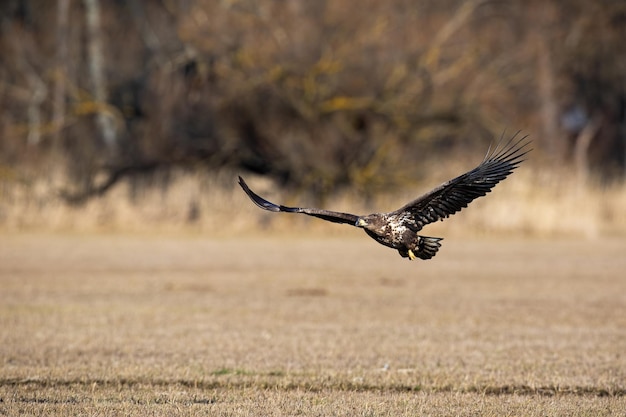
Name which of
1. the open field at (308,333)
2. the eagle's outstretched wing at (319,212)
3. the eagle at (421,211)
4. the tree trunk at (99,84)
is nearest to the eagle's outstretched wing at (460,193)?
the eagle at (421,211)

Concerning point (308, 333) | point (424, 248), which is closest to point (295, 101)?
point (308, 333)

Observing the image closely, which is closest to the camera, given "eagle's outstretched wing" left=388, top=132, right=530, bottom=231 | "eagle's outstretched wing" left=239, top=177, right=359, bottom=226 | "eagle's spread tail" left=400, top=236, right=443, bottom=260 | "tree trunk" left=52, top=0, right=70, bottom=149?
"eagle's outstretched wing" left=239, top=177, right=359, bottom=226

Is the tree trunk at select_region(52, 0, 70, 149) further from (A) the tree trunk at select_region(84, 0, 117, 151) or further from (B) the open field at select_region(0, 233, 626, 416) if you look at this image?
(B) the open field at select_region(0, 233, 626, 416)

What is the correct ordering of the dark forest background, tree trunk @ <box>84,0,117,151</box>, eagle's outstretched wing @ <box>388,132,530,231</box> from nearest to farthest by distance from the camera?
eagle's outstretched wing @ <box>388,132,530,231</box> < the dark forest background < tree trunk @ <box>84,0,117,151</box>

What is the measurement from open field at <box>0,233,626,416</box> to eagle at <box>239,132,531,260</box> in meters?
1.04

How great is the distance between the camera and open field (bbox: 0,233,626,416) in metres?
7.35

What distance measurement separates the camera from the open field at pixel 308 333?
24.1 feet

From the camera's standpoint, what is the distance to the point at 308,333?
10.6 metres

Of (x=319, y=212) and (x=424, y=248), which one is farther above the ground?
(x=319, y=212)

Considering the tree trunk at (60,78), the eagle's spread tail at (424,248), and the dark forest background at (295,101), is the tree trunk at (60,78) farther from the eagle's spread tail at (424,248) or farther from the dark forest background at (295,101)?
the eagle's spread tail at (424,248)

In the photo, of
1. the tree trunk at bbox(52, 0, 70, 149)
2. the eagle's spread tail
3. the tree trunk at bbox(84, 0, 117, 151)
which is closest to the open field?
the eagle's spread tail

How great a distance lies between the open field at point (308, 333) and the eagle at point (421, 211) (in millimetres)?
1044

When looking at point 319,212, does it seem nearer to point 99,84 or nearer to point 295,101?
point 295,101

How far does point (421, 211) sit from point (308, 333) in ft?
8.03
